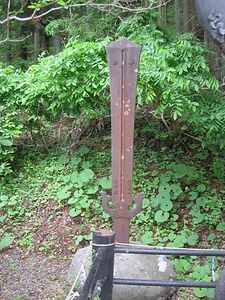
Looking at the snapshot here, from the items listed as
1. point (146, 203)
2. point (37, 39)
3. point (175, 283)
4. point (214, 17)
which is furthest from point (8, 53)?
point (214, 17)

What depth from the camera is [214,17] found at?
1716 mm

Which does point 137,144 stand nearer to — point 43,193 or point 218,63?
point 43,193

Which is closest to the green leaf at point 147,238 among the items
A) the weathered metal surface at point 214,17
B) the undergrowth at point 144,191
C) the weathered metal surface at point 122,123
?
the undergrowth at point 144,191

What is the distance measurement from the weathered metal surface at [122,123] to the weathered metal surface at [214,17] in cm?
159

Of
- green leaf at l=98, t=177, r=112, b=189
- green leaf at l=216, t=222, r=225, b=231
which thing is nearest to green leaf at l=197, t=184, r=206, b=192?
green leaf at l=216, t=222, r=225, b=231

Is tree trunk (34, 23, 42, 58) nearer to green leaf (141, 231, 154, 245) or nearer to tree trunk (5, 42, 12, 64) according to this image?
tree trunk (5, 42, 12, 64)

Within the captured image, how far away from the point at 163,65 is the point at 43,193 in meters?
2.52

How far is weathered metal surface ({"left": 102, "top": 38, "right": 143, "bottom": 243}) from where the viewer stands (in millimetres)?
3316

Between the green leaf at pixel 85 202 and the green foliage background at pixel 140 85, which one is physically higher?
the green foliage background at pixel 140 85

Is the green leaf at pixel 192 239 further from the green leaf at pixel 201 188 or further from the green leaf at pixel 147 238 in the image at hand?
the green leaf at pixel 201 188

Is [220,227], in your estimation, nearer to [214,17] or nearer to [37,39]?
[214,17]

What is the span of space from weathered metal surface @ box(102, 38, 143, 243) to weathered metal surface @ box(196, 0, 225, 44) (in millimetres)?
1592

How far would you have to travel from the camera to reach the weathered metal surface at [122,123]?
3316 mm

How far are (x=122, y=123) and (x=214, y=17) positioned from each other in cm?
176
